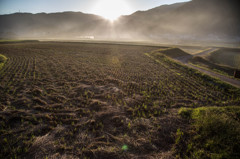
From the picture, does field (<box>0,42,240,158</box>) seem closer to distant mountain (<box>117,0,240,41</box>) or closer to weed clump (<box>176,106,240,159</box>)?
weed clump (<box>176,106,240,159</box>)

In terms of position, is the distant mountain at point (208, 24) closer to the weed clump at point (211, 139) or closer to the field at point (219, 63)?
the field at point (219, 63)

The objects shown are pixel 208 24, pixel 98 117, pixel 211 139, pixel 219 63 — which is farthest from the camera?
pixel 208 24

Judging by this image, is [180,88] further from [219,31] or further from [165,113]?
[219,31]

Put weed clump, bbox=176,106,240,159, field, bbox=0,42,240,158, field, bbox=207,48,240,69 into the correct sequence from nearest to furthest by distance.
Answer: weed clump, bbox=176,106,240,159
field, bbox=0,42,240,158
field, bbox=207,48,240,69

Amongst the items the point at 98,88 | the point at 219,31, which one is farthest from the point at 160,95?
the point at 219,31

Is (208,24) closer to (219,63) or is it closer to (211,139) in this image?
(219,63)

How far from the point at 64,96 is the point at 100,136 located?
18.3 feet

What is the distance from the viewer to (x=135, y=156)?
4.62 meters

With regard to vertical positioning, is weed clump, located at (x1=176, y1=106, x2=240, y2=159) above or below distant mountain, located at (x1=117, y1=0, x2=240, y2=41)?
below

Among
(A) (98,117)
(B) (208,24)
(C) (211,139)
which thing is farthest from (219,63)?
(B) (208,24)

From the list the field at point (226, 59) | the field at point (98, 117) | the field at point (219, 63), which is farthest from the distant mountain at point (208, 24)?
the field at point (98, 117)

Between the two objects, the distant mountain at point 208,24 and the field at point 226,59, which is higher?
the distant mountain at point 208,24

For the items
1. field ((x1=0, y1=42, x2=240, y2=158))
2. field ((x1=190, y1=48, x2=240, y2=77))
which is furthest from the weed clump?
field ((x1=190, y1=48, x2=240, y2=77))

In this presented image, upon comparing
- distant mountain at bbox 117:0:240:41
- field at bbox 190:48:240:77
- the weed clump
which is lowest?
the weed clump
